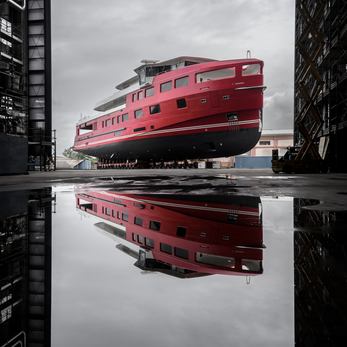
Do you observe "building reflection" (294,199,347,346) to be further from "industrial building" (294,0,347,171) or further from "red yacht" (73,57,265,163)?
"red yacht" (73,57,265,163)

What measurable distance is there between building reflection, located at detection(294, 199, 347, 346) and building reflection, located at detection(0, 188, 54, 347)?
2.72 ft

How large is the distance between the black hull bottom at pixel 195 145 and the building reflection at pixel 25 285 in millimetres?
18991

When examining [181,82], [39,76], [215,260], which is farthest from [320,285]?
[39,76]

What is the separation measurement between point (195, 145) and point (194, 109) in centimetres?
244

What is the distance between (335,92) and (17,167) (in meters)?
19.6

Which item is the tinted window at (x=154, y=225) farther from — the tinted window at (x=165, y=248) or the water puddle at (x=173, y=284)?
the tinted window at (x=165, y=248)

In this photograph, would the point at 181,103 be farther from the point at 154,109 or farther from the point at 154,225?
the point at 154,225

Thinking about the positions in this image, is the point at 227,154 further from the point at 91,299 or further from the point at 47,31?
the point at 47,31

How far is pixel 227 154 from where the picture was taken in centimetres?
2264

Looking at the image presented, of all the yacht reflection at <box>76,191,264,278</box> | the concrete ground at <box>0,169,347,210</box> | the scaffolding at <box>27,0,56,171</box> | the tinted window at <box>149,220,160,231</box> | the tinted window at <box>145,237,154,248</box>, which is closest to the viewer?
the yacht reflection at <box>76,191,264,278</box>

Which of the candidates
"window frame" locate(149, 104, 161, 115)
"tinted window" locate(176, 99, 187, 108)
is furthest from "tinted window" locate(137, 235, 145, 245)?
"window frame" locate(149, 104, 161, 115)

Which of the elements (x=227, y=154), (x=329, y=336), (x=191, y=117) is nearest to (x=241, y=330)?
(x=329, y=336)

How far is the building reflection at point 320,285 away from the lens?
969mm

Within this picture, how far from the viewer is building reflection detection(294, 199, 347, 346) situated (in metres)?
0.97
